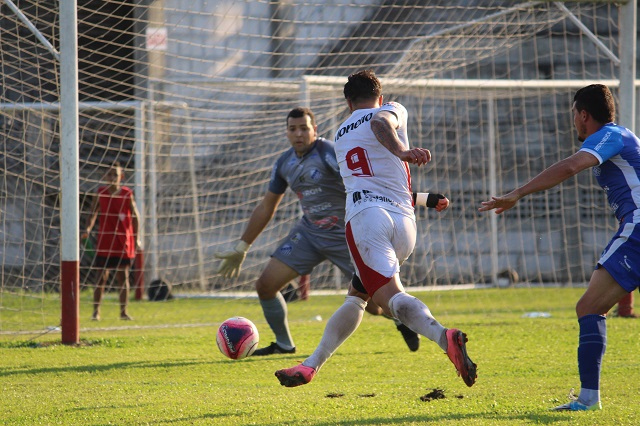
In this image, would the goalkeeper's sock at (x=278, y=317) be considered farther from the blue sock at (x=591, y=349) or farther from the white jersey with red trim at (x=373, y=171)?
the blue sock at (x=591, y=349)

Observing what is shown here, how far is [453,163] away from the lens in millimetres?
17391

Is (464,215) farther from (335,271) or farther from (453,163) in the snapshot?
(335,271)

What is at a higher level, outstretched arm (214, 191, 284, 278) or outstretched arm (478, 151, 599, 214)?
outstretched arm (478, 151, 599, 214)

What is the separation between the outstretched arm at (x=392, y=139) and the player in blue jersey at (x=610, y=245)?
49 cm

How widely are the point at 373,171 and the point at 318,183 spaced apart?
2581mm

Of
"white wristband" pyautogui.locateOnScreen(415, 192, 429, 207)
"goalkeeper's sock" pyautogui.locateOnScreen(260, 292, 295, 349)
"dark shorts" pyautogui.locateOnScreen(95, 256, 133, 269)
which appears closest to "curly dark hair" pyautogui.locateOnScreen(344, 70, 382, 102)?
"white wristband" pyautogui.locateOnScreen(415, 192, 429, 207)

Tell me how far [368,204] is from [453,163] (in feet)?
39.8

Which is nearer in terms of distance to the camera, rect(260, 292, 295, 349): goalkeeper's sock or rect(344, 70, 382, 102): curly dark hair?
rect(344, 70, 382, 102): curly dark hair

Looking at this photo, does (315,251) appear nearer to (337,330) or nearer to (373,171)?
(337,330)

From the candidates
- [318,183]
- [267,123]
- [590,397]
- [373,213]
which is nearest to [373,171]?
[373,213]

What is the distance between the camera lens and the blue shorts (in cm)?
525

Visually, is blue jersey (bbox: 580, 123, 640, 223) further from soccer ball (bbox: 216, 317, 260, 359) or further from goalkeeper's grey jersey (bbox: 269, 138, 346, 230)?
goalkeeper's grey jersey (bbox: 269, 138, 346, 230)

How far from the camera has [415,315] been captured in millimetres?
5160

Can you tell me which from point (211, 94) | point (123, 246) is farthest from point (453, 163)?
point (123, 246)
